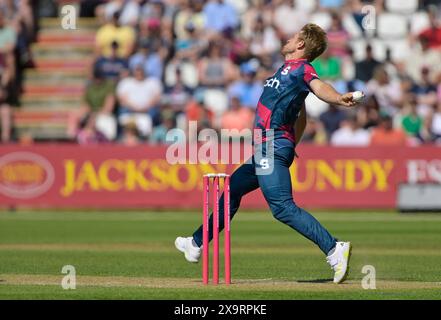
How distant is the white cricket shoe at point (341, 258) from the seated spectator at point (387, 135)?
12956mm

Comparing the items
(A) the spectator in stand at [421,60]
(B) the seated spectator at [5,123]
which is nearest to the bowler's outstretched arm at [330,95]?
(A) the spectator in stand at [421,60]

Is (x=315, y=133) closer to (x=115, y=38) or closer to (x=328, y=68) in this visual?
(x=328, y=68)

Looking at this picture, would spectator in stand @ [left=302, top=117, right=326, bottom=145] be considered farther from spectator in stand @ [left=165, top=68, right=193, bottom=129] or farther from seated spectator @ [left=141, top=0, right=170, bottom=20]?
seated spectator @ [left=141, top=0, right=170, bottom=20]

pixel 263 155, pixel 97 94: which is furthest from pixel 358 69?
pixel 263 155

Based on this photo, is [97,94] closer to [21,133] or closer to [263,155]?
[21,133]

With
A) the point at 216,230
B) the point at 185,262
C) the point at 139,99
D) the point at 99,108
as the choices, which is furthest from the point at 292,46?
the point at 99,108

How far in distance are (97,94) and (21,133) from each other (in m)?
2.03

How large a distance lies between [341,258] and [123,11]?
17.5 meters

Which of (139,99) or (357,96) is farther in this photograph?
(139,99)

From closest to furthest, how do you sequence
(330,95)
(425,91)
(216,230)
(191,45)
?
(330,95) < (216,230) < (425,91) < (191,45)

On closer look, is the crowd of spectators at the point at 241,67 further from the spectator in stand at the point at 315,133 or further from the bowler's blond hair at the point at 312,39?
the bowler's blond hair at the point at 312,39

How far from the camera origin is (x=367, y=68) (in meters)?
25.0

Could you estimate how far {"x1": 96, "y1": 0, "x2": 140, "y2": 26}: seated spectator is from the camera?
2688cm
